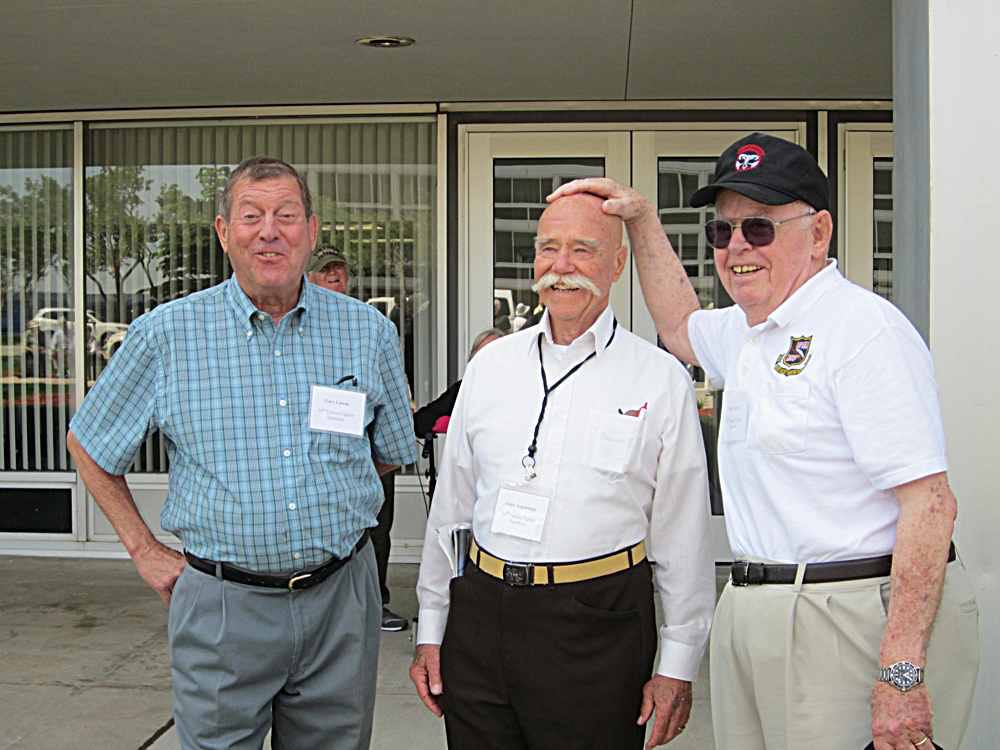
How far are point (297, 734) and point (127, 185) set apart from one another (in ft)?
18.8

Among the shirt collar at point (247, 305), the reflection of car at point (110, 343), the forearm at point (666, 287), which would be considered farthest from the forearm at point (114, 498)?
the reflection of car at point (110, 343)

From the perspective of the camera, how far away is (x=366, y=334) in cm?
297

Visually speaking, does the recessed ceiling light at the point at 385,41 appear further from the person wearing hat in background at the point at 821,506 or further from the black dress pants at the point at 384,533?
the person wearing hat in background at the point at 821,506

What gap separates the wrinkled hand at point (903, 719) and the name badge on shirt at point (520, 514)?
756 millimetres

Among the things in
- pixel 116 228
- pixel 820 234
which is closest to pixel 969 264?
pixel 820 234

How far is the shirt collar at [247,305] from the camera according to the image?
2.81m

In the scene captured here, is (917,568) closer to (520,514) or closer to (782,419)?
(782,419)

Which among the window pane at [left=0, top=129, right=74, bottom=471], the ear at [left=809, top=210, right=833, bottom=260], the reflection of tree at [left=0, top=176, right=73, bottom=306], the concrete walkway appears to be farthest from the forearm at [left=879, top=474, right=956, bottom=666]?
the reflection of tree at [left=0, top=176, right=73, bottom=306]

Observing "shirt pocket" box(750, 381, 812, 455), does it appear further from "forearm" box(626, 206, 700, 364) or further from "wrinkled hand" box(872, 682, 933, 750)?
"forearm" box(626, 206, 700, 364)

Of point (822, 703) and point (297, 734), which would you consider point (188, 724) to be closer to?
point (297, 734)

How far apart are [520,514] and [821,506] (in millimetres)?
633

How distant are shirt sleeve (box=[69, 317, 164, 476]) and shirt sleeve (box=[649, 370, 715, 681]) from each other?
1.19 metres

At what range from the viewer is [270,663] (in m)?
2.74

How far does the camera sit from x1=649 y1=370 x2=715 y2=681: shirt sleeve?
2592 millimetres
